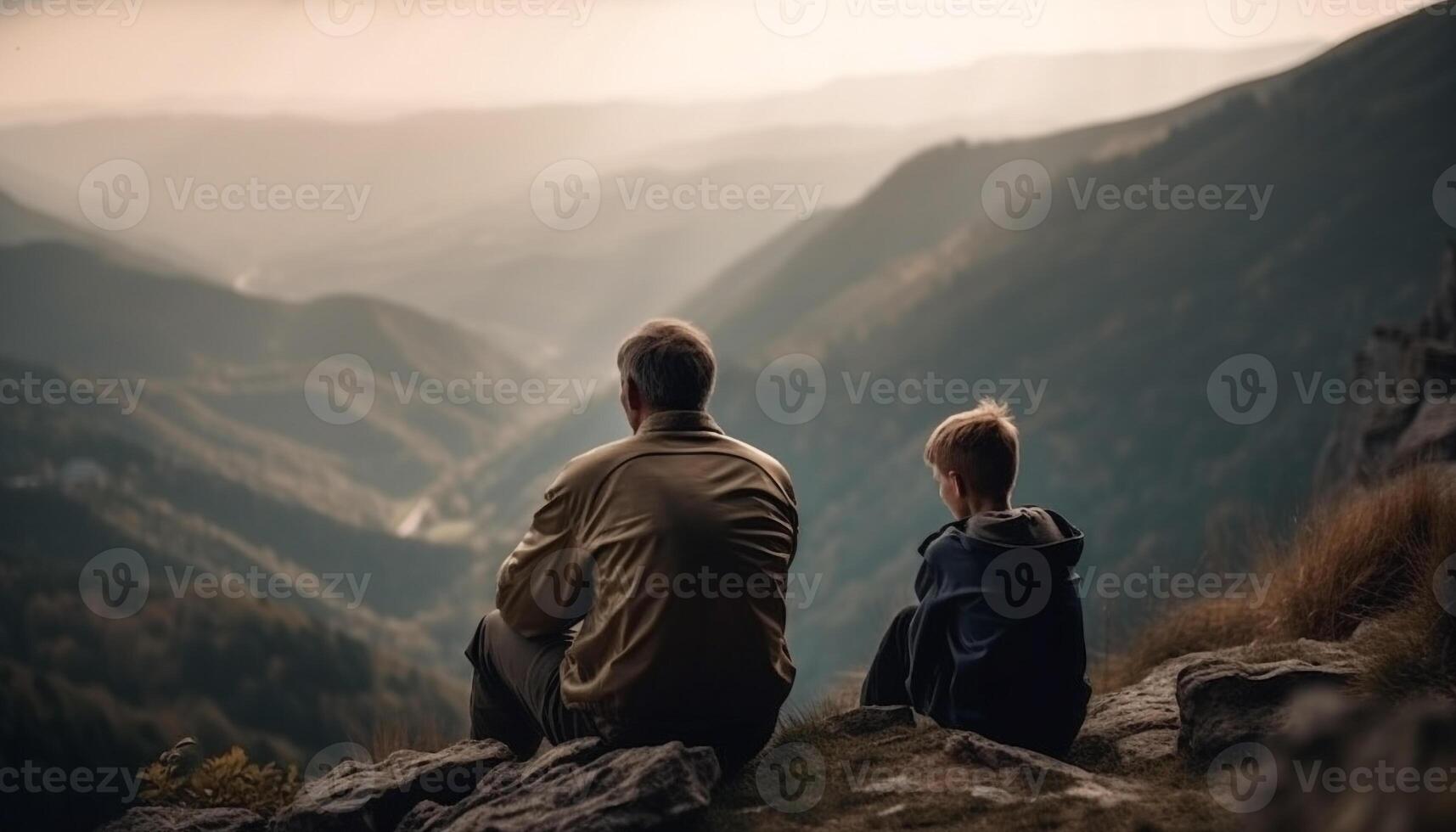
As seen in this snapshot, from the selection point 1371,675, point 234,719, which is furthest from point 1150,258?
point 1371,675

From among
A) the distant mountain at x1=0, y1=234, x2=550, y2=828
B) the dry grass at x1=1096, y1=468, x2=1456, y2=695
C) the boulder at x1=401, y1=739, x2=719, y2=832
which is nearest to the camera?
the boulder at x1=401, y1=739, x2=719, y2=832

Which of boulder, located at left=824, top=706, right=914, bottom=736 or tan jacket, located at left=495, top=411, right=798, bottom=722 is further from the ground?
tan jacket, located at left=495, top=411, right=798, bottom=722

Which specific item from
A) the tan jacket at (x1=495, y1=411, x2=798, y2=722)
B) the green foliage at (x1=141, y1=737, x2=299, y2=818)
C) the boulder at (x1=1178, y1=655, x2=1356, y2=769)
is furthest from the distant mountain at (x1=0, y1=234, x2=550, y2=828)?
the boulder at (x1=1178, y1=655, x2=1356, y2=769)

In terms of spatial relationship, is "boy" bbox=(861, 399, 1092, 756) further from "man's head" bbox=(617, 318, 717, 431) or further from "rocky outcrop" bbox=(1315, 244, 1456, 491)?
"rocky outcrop" bbox=(1315, 244, 1456, 491)

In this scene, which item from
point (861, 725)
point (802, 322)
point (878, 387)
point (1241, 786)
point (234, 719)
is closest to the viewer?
point (1241, 786)

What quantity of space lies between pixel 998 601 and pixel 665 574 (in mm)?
1409

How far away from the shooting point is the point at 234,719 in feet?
244

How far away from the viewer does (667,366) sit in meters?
4.53

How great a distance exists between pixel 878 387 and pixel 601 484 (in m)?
103

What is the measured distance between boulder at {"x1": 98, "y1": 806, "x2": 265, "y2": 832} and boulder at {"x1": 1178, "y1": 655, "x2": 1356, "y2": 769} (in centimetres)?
392

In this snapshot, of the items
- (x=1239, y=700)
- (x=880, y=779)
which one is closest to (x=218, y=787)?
(x=880, y=779)

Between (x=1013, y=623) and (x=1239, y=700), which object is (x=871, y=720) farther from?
(x=1239, y=700)

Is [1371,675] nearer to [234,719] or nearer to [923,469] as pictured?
[234,719]

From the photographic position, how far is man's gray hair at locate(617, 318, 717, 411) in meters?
4.52
